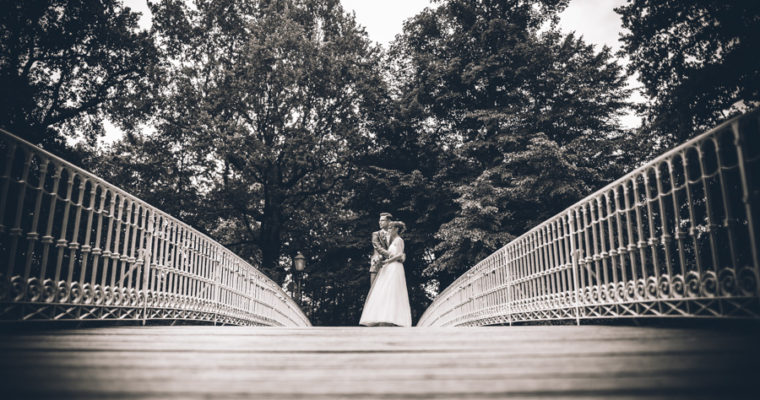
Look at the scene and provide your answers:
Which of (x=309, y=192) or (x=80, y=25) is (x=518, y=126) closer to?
(x=309, y=192)

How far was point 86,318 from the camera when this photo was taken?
154 inches

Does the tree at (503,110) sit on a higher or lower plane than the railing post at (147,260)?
higher

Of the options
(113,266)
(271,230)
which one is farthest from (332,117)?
(113,266)

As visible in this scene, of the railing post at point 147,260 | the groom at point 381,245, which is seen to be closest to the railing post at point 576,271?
the railing post at point 147,260

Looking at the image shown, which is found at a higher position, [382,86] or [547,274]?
[382,86]

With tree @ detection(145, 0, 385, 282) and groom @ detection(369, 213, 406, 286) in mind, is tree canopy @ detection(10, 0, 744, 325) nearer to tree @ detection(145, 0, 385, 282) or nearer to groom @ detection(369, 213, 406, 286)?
tree @ detection(145, 0, 385, 282)

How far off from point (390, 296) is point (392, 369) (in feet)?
29.9

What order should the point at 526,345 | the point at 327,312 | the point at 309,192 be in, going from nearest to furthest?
the point at 526,345
the point at 309,192
the point at 327,312

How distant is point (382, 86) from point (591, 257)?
18.3 meters

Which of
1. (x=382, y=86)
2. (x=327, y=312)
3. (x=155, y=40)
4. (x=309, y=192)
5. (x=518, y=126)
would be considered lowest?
(x=327, y=312)

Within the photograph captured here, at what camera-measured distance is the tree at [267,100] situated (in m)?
20.5

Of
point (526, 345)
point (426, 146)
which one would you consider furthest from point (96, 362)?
point (426, 146)

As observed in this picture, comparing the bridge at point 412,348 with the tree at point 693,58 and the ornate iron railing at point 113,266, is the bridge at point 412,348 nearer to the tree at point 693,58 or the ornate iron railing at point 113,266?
the ornate iron railing at point 113,266

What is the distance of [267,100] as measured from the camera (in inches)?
853
